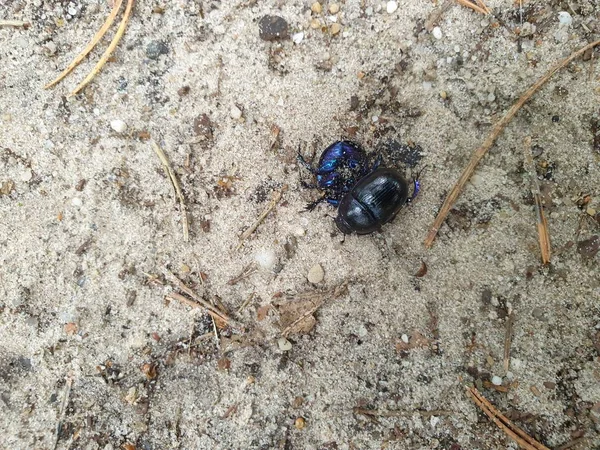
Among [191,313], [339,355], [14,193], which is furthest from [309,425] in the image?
[14,193]

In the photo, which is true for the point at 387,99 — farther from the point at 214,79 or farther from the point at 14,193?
the point at 14,193

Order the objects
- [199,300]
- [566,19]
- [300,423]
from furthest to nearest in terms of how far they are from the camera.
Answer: [199,300]
[300,423]
[566,19]

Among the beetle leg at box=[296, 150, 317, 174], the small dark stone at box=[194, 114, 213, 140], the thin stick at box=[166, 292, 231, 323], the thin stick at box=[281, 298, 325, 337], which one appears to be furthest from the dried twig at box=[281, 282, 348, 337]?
the small dark stone at box=[194, 114, 213, 140]

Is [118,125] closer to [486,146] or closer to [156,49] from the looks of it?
[156,49]

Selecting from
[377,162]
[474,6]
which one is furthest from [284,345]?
[474,6]

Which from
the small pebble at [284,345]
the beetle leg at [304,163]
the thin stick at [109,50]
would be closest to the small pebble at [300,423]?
the small pebble at [284,345]

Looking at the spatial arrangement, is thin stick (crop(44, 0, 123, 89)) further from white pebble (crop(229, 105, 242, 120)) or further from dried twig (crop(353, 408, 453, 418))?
dried twig (crop(353, 408, 453, 418))

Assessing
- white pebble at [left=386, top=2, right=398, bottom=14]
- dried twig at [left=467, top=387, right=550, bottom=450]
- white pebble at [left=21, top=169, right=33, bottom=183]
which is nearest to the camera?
dried twig at [left=467, top=387, right=550, bottom=450]
